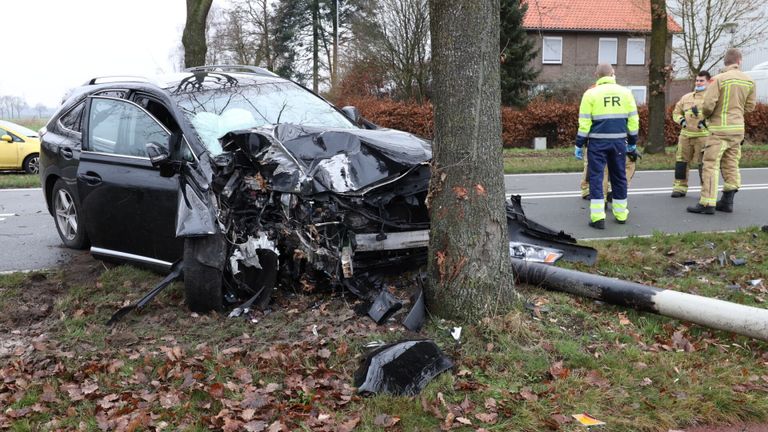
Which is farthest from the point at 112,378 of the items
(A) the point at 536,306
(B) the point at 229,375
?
(A) the point at 536,306

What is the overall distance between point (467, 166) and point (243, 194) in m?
1.68

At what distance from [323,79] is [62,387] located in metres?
33.9

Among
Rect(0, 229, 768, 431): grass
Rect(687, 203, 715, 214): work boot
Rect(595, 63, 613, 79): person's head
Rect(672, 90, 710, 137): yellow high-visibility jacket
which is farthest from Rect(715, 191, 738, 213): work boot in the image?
→ Rect(0, 229, 768, 431): grass

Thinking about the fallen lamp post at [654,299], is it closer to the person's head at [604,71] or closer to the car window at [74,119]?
the person's head at [604,71]

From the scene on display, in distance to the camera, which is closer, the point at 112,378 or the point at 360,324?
the point at 112,378

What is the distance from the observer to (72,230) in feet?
21.9

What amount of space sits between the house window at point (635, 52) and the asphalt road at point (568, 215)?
3101 cm

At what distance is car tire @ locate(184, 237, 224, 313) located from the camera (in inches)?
177

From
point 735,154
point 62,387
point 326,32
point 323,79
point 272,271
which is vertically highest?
point 326,32

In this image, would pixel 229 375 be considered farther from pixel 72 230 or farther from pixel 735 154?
pixel 735 154

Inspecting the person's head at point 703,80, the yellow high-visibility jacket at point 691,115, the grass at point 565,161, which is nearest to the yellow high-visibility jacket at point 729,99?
the yellow high-visibility jacket at point 691,115

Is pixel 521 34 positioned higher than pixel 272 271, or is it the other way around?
pixel 521 34

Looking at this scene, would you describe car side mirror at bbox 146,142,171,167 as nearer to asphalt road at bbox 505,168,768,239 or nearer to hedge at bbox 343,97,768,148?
asphalt road at bbox 505,168,768,239

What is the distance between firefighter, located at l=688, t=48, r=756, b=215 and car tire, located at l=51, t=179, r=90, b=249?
304 inches
